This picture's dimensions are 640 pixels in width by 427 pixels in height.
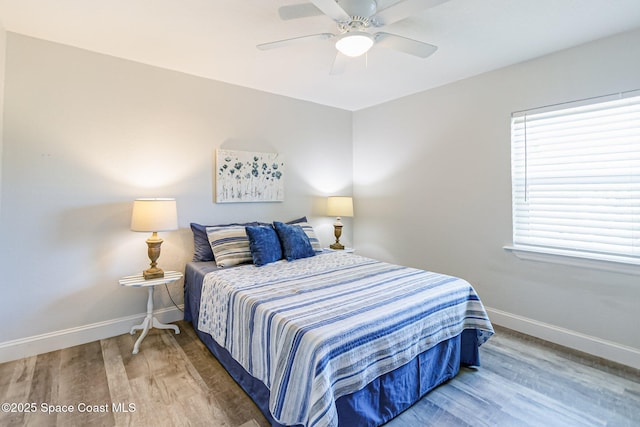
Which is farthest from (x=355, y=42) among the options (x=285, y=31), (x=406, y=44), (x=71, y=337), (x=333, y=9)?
(x=71, y=337)

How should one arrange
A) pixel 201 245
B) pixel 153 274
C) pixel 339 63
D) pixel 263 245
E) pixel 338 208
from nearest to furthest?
1. pixel 339 63
2. pixel 153 274
3. pixel 263 245
4. pixel 201 245
5. pixel 338 208

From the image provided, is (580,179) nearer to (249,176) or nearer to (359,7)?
(359,7)

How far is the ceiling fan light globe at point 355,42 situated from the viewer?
1.84m

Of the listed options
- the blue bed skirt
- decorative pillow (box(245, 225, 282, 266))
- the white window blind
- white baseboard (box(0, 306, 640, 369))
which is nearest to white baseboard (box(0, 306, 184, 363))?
white baseboard (box(0, 306, 640, 369))

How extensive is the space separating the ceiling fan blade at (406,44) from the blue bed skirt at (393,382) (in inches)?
78.1

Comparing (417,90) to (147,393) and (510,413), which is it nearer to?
(510,413)

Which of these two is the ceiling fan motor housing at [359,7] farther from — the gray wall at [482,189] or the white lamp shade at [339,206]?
the white lamp shade at [339,206]

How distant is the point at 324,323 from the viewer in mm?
1571

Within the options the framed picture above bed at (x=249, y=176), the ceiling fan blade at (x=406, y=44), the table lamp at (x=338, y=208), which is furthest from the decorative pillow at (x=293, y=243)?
the ceiling fan blade at (x=406, y=44)

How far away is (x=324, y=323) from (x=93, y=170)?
2.48 meters

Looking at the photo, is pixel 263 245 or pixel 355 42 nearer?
pixel 355 42

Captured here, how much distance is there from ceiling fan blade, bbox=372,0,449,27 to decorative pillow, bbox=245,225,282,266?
1953 mm

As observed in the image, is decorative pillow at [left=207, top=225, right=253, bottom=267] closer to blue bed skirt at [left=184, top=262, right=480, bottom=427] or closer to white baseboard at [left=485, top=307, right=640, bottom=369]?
blue bed skirt at [left=184, top=262, right=480, bottom=427]

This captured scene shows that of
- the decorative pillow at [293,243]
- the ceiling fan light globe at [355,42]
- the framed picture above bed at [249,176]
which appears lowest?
the decorative pillow at [293,243]
